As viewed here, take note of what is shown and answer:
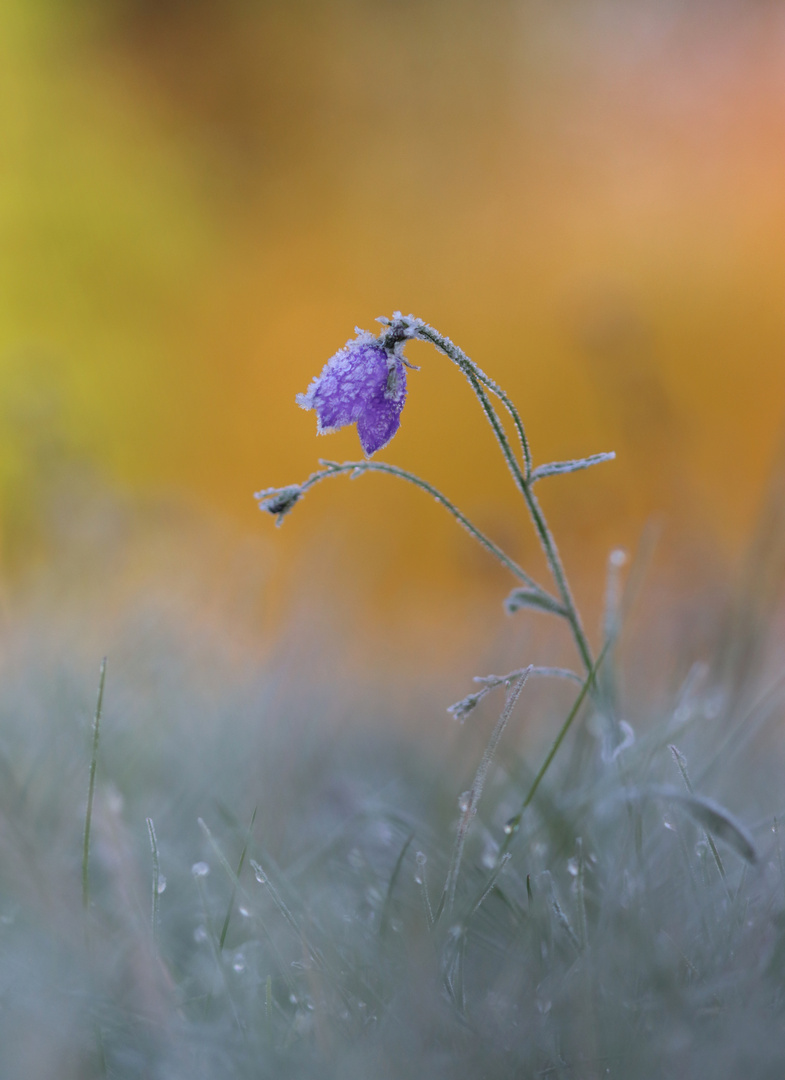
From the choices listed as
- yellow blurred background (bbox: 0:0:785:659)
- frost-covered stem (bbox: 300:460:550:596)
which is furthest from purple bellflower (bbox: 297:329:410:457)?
yellow blurred background (bbox: 0:0:785:659)

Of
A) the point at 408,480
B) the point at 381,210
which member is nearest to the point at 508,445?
the point at 408,480

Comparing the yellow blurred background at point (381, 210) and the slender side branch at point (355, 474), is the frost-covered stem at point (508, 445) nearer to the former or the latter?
the slender side branch at point (355, 474)

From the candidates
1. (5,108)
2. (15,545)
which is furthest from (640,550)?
(5,108)

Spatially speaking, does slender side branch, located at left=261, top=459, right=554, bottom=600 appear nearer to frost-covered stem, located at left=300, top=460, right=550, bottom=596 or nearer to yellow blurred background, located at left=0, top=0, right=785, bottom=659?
frost-covered stem, located at left=300, top=460, right=550, bottom=596

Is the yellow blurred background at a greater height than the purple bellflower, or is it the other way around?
the yellow blurred background

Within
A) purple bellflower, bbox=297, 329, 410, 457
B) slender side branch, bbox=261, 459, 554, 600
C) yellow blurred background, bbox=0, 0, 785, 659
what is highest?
yellow blurred background, bbox=0, 0, 785, 659

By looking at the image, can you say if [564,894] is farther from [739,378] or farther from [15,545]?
[739,378]

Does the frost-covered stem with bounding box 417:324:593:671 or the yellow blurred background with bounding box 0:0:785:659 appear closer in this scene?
the frost-covered stem with bounding box 417:324:593:671
